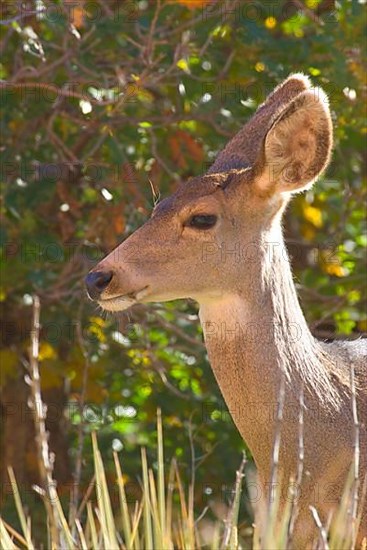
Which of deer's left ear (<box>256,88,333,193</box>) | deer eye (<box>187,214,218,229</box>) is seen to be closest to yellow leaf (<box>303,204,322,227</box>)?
deer's left ear (<box>256,88,333,193</box>)

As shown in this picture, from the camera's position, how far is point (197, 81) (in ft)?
22.1

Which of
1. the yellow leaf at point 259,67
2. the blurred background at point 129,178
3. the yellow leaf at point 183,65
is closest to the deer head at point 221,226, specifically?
the blurred background at point 129,178

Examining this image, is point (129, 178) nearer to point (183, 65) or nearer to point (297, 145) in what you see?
point (183, 65)

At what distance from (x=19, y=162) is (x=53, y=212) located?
499 mm

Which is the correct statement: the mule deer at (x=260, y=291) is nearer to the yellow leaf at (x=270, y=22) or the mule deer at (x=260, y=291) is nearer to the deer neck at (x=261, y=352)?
the deer neck at (x=261, y=352)

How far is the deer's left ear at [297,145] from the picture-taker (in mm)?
4828

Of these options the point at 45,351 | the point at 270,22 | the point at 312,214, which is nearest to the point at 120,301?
the point at 45,351

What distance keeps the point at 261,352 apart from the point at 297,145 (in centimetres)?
81

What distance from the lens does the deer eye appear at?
4.84 meters

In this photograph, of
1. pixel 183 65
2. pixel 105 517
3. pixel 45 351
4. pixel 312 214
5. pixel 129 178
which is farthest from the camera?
pixel 312 214

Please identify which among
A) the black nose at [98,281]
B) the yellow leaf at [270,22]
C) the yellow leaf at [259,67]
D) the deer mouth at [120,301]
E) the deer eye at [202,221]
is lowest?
the deer mouth at [120,301]

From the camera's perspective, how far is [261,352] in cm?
466

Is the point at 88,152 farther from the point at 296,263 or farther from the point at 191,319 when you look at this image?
the point at 296,263

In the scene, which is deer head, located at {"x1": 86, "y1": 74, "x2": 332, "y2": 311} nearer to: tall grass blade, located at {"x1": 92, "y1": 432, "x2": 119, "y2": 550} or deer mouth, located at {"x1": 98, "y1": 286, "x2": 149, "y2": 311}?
deer mouth, located at {"x1": 98, "y1": 286, "x2": 149, "y2": 311}
